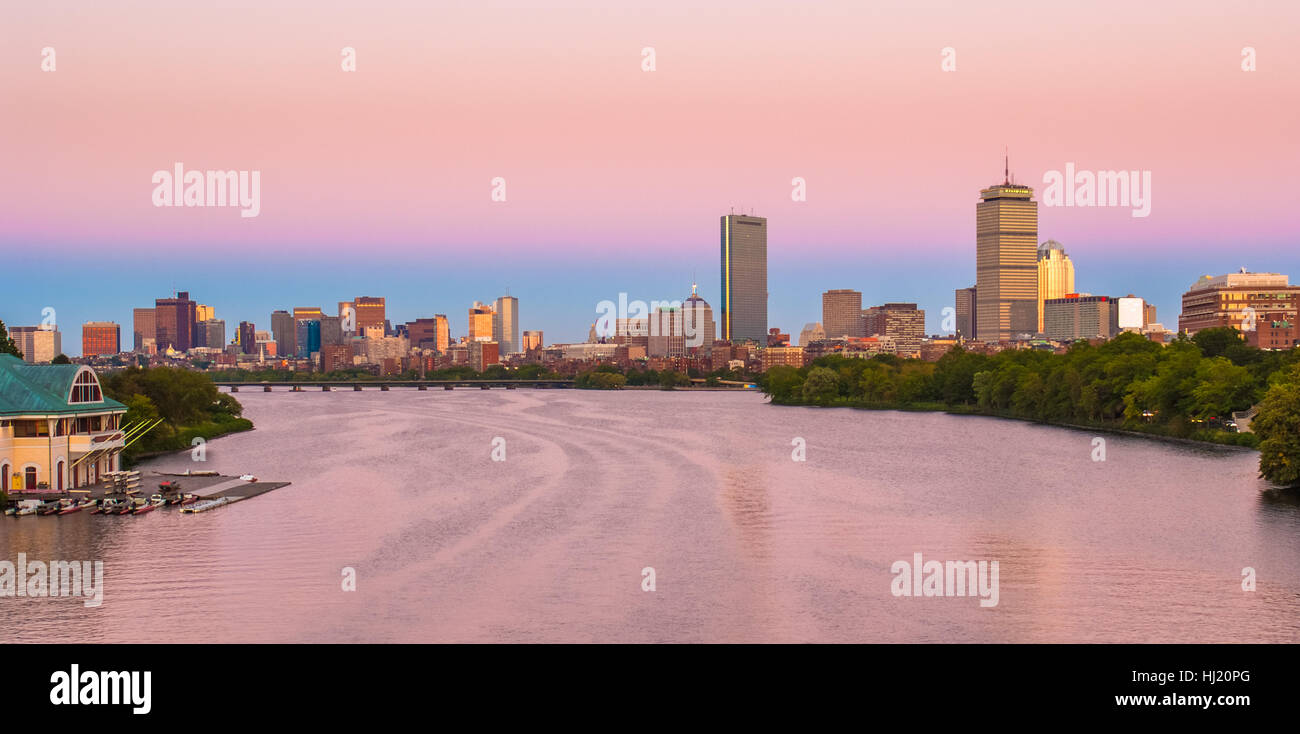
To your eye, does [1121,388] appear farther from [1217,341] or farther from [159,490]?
[159,490]

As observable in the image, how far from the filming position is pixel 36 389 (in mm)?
37094

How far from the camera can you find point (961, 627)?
70.6 ft

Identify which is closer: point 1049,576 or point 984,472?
point 1049,576

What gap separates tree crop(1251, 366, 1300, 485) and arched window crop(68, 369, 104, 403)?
43.3 metres

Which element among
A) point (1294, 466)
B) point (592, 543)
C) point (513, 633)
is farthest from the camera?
point (1294, 466)

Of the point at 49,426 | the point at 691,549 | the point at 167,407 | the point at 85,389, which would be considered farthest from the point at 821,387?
the point at 49,426

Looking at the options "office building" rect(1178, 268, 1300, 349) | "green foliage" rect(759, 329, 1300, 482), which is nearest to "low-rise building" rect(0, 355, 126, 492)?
"green foliage" rect(759, 329, 1300, 482)

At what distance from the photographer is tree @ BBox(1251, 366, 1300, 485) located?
39250mm

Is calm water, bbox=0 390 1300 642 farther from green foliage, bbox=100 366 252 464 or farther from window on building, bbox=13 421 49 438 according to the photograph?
green foliage, bbox=100 366 252 464
